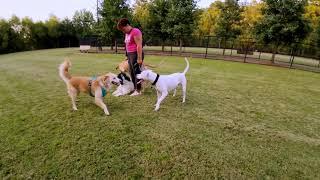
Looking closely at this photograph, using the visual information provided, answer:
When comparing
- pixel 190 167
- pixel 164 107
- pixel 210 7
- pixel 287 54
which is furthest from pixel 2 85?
pixel 210 7

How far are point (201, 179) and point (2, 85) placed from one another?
7019mm

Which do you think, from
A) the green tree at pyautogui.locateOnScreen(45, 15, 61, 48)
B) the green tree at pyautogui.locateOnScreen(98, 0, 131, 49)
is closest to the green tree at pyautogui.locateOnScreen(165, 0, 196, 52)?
the green tree at pyautogui.locateOnScreen(98, 0, 131, 49)

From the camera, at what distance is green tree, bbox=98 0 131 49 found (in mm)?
21688

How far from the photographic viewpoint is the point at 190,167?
2938 mm

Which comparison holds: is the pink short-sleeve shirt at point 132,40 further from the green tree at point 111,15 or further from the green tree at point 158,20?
the green tree at point 111,15

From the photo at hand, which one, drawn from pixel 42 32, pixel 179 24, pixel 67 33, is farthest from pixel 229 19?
pixel 42 32

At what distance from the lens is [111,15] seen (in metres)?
21.8

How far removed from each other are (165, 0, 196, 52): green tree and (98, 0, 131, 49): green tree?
4.65m

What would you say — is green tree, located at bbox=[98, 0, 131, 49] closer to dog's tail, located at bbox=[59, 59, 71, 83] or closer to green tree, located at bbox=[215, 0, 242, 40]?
green tree, located at bbox=[215, 0, 242, 40]

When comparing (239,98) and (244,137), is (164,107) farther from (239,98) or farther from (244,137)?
(239,98)

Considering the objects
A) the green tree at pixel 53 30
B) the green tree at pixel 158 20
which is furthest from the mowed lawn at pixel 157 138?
the green tree at pixel 53 30

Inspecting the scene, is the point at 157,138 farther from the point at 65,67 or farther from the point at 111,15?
the point at 111,15

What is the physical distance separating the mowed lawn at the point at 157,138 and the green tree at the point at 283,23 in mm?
10912

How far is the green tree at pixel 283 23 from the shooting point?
49.0 ft
